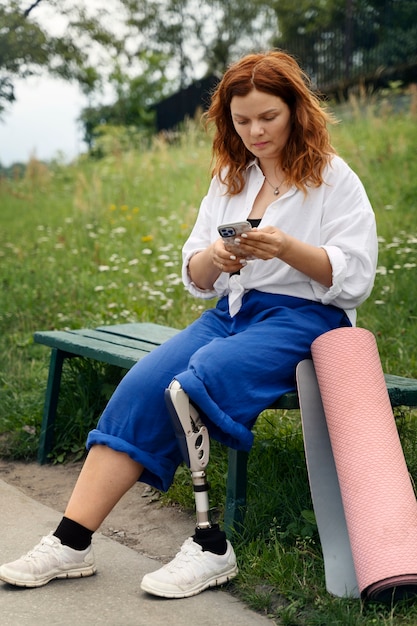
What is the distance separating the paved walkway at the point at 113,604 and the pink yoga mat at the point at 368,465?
353 millimetres

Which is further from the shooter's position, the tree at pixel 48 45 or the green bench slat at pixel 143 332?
Result: the tree at pixel 48 45

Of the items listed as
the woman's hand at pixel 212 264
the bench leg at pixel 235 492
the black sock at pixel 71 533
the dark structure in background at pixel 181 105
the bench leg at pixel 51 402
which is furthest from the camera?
the dark structure in background at pixel 181 105

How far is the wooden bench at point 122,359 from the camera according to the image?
Answer: 3107 millimetres

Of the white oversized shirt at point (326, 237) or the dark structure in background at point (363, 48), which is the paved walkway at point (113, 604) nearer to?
the white oversized shirt at point (326, 237)

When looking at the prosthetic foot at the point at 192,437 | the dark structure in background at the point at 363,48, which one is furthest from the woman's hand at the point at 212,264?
the dark structure in background at the point at 363,48

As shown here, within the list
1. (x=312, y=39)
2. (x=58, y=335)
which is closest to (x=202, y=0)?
(x=312, y=39)

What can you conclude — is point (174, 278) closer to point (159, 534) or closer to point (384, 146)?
point (159, 534)

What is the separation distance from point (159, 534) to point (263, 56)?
67.2 inches

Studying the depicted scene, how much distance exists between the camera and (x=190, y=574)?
2.78 meters

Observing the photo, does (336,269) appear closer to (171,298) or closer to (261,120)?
(261,120)

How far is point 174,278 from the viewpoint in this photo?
638 centimetres

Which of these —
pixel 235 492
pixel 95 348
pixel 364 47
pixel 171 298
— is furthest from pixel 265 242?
pixel 364 47

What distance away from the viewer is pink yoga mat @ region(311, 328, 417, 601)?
252 centimetres

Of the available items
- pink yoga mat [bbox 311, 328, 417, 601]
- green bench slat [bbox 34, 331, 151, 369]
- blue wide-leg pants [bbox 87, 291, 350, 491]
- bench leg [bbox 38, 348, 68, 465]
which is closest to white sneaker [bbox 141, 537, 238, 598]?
blue wide-leg pants [bbox 87, 291, 350, 491]
